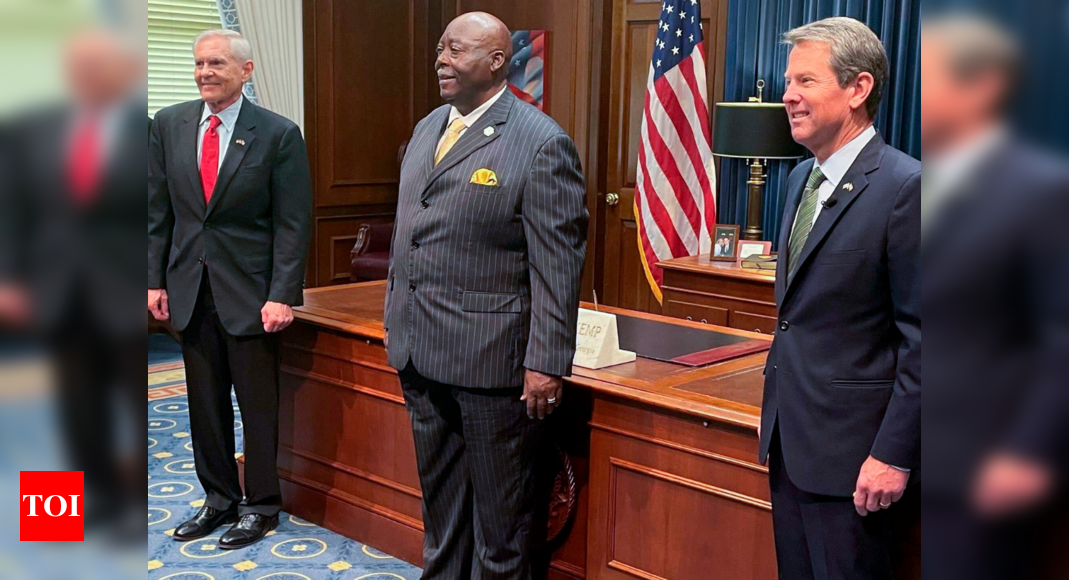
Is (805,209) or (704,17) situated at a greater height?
(704,17)

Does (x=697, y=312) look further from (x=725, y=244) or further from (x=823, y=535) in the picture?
(x=823, y=535)

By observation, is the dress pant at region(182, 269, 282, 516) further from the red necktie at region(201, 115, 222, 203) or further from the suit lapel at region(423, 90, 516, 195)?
the suit lapel at region(423, 90, 516, 195)

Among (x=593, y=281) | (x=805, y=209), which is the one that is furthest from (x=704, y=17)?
(x=805, y=209)

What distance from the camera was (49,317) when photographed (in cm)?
38

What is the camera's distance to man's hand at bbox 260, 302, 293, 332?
321cm

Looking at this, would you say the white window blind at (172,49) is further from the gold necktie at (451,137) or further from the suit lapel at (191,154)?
the gold necktie at (451,137)

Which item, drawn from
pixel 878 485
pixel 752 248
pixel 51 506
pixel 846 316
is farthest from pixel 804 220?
pixel 752 248

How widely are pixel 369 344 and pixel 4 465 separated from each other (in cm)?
286

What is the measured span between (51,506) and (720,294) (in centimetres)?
434

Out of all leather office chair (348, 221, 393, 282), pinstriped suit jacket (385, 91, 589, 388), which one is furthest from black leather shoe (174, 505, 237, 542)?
leather office chair (348, 221, 393, 282)

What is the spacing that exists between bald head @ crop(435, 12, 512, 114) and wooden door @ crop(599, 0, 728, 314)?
3.81 meters

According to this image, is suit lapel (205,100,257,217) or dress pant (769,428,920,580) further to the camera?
suit lapel (205,100,257,217)

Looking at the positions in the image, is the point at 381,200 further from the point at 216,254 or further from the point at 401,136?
the point at 216,254

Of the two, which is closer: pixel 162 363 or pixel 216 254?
pixel 216 254
